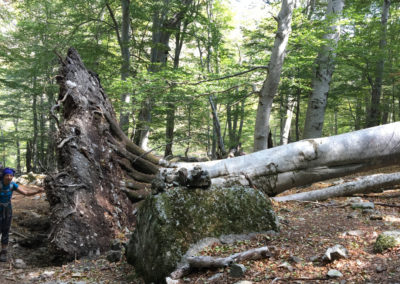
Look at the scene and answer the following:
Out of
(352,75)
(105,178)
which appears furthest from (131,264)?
(352,75)

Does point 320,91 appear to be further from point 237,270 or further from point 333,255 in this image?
point 237,270

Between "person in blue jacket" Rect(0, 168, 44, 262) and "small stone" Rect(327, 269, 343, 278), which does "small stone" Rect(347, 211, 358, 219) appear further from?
"person in blue jacket" Rect(0, 168, 44, 262)

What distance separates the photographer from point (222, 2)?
1202cm

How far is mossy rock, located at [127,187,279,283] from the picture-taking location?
2.83 metres

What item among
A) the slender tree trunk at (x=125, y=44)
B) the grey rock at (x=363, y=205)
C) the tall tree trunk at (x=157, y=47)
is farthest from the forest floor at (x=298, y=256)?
the tall tree trunk at (x=157, y=47)

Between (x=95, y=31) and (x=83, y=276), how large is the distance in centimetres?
1106

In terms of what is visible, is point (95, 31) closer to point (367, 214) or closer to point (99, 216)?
point (99, 216)

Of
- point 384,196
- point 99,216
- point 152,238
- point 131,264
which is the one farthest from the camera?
point 384,196

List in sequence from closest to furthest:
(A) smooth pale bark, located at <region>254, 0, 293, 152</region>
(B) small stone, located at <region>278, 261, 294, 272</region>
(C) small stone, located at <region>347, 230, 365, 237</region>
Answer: (B) small stone, located at <region>278, 261, 294, 272</region> < (C) small stone, located at <region>347, 230, 365, 237</region> < (A) smooth pale bark, located at <region>254, 0, 293, 152</region>

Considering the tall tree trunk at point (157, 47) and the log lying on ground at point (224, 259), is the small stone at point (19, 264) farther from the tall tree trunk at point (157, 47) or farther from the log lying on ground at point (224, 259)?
the tall tree trunk at point (157, 47)

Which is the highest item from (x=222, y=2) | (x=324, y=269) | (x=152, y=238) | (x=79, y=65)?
(x=222, y=2)

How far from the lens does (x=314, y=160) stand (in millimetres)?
5441

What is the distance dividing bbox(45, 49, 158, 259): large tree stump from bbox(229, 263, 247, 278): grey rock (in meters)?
2.98

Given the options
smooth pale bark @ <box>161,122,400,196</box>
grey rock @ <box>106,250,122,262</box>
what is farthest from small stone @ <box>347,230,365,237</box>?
grey rock @ <box>106,250,122,262</box>
